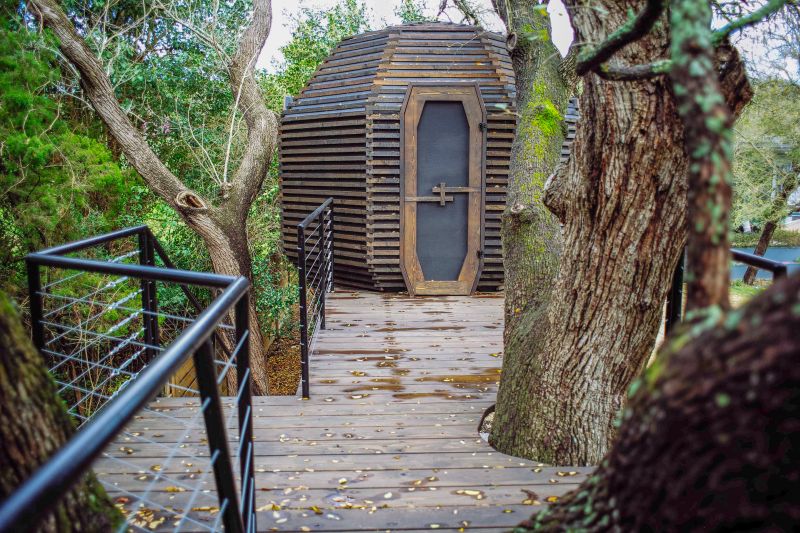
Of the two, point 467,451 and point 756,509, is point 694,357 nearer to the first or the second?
point 756,509

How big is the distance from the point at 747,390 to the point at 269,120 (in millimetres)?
10722

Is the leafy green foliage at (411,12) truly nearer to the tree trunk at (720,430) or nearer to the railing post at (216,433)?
the railing post at (216,433)

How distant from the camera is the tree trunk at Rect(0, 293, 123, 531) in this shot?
Result: 4.35 ft

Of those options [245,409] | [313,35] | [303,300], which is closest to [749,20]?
[245,409]

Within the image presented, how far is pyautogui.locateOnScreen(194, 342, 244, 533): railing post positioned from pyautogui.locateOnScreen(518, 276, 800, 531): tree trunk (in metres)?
1.10

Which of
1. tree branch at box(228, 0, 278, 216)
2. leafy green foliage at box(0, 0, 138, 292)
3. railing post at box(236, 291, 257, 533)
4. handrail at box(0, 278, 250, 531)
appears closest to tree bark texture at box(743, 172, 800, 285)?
tree branch at box(228, 0, 278, 216)

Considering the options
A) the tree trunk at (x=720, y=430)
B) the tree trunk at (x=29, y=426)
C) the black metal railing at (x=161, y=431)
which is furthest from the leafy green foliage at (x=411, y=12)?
the tree trunk at (x=720, y=430)

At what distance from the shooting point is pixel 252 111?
11039 mm

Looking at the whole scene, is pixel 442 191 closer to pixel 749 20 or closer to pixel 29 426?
pixel 749 20

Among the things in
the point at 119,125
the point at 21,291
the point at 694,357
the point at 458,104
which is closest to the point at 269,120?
the point at 119,125

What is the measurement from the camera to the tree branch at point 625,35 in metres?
1.57

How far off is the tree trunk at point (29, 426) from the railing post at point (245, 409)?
2.43 ft

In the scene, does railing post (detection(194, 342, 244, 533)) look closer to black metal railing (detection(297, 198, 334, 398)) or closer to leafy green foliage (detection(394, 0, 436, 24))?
black metal railing (detection(297, 198, 334, 398))

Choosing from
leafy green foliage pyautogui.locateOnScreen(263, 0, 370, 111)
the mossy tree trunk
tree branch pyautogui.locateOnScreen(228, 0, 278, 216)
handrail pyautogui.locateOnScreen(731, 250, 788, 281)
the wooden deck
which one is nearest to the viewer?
the mossy tree trunk
